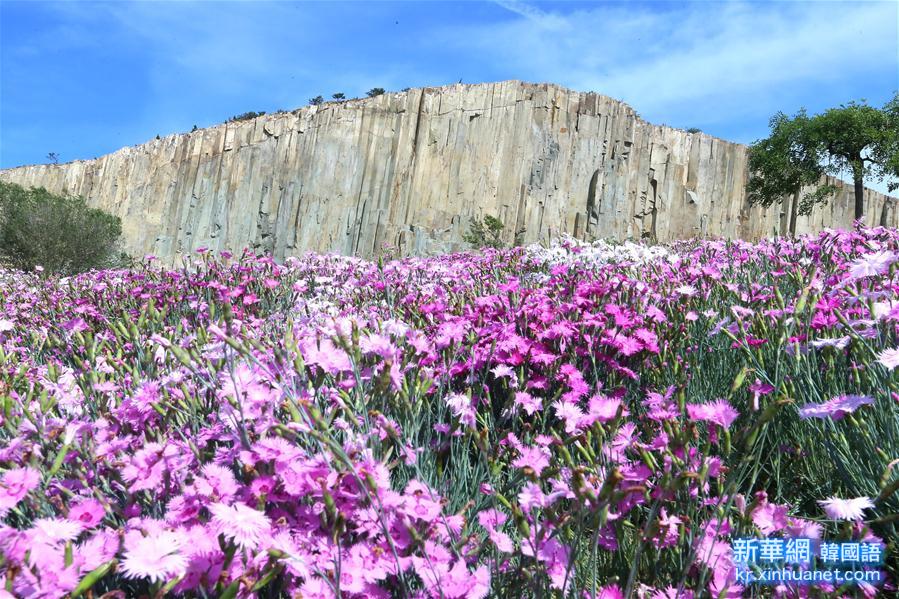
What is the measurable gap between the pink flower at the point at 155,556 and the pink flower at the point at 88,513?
28cm

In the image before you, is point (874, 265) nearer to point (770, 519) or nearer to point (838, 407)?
point (838, 407)

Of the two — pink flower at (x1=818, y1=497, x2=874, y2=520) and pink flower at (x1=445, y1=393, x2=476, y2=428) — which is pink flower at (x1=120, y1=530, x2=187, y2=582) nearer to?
pink flower at (x1=445, y1=393, x2=476, y2=428)

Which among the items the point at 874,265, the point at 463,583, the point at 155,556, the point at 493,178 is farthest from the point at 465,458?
the point at 493,178

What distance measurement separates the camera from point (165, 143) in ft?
102

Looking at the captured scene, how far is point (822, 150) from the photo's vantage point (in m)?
23.7

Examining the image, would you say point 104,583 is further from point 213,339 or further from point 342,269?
point 342,269

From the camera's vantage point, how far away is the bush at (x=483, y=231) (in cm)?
2117

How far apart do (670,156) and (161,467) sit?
25.8 meters

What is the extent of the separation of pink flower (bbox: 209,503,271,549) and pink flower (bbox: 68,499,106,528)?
1.41ft

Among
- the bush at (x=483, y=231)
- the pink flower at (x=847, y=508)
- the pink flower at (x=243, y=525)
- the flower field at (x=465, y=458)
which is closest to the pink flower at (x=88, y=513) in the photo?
the flower field at (x=465, y=458)

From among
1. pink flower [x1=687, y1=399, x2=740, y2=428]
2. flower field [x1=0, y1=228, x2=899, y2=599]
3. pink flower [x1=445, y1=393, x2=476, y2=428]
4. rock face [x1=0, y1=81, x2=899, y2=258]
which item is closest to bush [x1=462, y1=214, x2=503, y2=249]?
rock face [x1=0, y1=81, x2=899, y2=258]

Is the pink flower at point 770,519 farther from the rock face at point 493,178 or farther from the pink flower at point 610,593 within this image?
the rock face at point 493,178

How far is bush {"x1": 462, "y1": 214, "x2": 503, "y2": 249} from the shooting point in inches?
834

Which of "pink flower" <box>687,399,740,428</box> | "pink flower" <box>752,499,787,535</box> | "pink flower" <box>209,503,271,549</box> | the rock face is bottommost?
"pink flower" <box>209,503,271,549</box>
